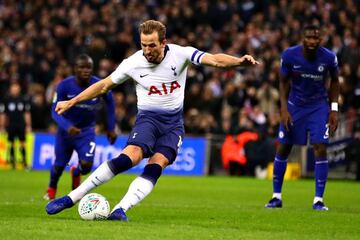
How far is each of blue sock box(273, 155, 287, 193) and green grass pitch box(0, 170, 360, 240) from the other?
1.26 feet

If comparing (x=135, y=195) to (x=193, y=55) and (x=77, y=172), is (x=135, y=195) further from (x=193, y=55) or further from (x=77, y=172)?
(x=77, y=172)

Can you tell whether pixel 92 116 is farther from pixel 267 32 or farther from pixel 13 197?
pixel 267 32

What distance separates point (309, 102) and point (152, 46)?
3882 mm

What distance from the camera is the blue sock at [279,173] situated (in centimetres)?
1344

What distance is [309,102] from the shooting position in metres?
13.3

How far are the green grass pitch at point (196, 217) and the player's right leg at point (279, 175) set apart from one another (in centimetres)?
22

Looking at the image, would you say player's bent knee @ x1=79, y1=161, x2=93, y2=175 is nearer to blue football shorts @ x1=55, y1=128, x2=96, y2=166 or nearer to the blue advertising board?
blue football shorts @ x1=55, y1=128, x2=96, y2=166

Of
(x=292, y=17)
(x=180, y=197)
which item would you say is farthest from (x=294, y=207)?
(x=292, y=17)

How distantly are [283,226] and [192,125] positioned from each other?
16187mm

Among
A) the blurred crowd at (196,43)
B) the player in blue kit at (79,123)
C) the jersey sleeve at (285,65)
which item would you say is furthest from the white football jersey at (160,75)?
the blurred crowd at (196,43)

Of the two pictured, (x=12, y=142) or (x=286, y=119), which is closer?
(x=286, y=119)

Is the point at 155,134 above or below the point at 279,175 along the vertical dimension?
above

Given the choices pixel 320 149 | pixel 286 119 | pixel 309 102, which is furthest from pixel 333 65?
pixel 320 149

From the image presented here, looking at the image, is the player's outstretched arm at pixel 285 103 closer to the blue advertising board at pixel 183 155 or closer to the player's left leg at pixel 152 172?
the player's left leg at pixel 152 172
